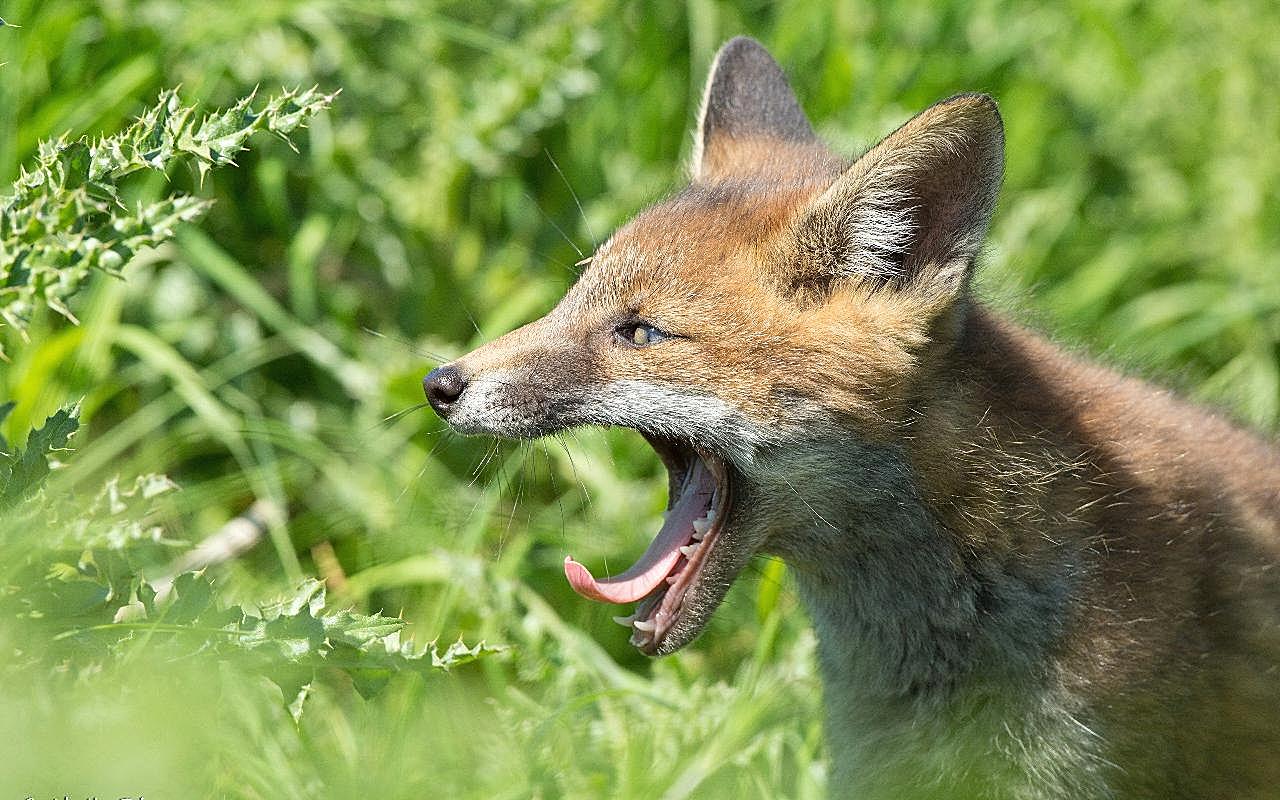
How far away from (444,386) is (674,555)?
27.1 inches

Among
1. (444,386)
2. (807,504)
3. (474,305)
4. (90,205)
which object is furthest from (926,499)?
(474,305)

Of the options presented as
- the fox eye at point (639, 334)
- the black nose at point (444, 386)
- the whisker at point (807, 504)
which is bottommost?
the whisker at point (807, 504)

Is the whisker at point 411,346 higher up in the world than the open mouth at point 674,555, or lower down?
lower down

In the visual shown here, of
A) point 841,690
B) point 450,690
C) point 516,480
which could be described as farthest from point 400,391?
point 841,690

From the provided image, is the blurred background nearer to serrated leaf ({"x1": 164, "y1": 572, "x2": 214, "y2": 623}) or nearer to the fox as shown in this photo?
serrated leaf ({"x1": 164, "y1": 572, "x2": 214, "y2": 623})

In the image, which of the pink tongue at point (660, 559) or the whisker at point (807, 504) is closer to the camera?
the whisker at point (807, 504)

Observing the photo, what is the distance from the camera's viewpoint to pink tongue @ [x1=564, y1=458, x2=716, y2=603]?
349 centimetres

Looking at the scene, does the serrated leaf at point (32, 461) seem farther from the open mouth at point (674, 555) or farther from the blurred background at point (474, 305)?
the open mouth at point (674, 555)

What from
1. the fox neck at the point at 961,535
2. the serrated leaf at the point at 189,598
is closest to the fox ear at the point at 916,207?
the fox neck at the point at 961,535

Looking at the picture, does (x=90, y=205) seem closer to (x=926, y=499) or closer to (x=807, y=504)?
(x=807, y=504)

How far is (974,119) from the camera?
3.13 m

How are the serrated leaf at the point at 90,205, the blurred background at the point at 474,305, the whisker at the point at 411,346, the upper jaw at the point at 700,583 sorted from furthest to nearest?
1. the whisker at the point at 411,346
2. the blurred background at the point at 474,305
3. the upper jaw at the point at 700,583
4. the serrated leaf at the point at 90,205

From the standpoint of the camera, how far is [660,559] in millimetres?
3523

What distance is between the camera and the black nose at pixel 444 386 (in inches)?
133
